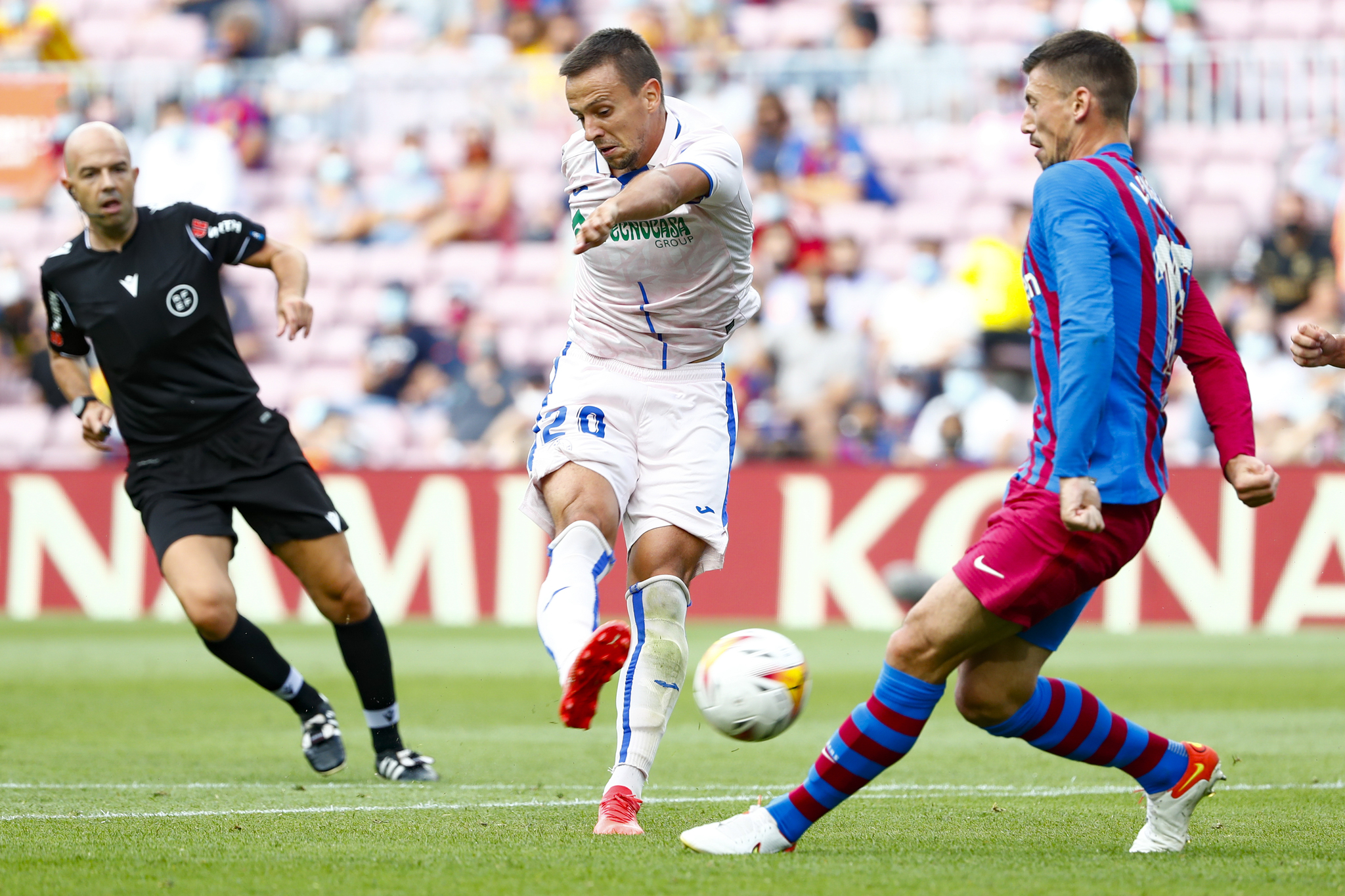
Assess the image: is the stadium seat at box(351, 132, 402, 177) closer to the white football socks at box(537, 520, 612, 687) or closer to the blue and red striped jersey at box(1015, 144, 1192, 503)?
the white football socks at box(537, 520, 612, 687)

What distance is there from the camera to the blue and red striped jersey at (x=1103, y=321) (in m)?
4.11

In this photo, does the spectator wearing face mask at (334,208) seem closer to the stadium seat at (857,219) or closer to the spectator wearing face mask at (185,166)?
the spectator wearing face mask at (185,166)

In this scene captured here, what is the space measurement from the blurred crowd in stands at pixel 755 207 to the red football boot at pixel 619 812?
28.6 ft

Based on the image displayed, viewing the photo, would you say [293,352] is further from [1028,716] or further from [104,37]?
[1028,716]

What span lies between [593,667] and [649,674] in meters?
0.63

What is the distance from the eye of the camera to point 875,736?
4.38m

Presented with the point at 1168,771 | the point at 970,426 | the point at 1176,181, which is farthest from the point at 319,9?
the point at 1168,771

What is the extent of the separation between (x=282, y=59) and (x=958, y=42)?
8086mm

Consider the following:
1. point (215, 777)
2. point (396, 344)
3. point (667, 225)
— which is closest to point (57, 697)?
point (215, 777)

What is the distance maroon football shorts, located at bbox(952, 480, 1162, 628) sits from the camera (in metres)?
4.20

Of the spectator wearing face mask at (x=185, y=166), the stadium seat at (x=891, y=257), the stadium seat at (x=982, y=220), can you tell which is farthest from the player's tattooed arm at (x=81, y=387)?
the spectator wearing face mask at (x=185, y=166)

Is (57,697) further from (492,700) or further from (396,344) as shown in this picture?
(396,344)

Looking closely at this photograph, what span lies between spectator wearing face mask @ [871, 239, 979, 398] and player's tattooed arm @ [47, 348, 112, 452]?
872cm

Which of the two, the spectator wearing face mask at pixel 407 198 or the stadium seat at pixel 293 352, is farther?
the spectator wearing face mask at pixel 407 198
